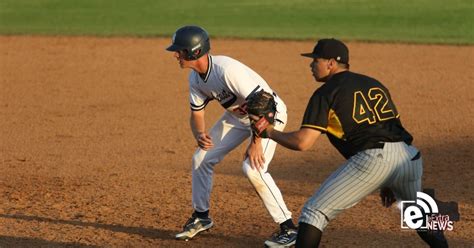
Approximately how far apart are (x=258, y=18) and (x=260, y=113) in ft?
54.5

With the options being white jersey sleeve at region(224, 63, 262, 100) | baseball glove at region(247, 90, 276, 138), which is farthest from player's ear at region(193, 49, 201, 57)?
baseball glove at region(247, 90, 276, 138)

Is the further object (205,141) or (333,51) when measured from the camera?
(205,141)

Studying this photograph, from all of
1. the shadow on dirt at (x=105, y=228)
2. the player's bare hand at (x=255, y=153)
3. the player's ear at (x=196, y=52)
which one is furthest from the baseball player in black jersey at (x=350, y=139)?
the shadow on dirt at (x=105, y=228)

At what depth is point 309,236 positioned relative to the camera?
6.05 m

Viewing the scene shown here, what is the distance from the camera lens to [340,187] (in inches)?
241

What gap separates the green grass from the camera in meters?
20.4

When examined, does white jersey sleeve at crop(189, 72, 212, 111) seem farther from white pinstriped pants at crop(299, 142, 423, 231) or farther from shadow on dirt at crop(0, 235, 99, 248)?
white pinstriped pants at crop(299, 142, 423, 231)

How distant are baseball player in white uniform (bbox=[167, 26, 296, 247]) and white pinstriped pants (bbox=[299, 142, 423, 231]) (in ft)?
3.45

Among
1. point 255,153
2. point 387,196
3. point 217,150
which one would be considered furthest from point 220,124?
point 387,196

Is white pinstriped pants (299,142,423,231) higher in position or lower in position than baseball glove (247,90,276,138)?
lower

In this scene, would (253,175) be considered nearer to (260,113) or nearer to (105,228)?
(260,113)

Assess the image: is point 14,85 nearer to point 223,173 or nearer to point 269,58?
point 269,58

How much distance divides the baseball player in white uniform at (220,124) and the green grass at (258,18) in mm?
11998

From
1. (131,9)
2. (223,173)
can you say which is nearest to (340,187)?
(223,173)
